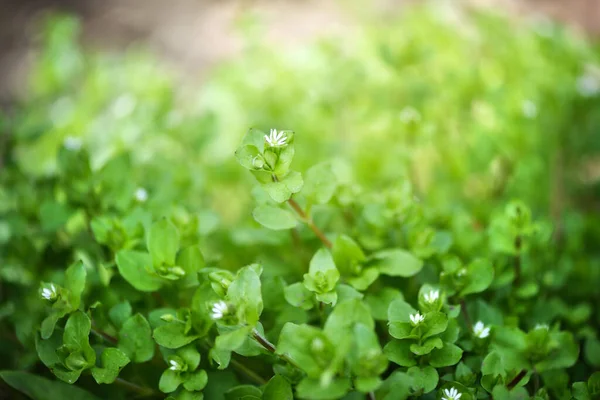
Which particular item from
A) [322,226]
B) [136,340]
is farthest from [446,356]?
[136,340]

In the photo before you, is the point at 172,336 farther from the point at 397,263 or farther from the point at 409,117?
the point at 409,117

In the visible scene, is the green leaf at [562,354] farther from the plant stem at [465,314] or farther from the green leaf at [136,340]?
the green leaf at [136,340]

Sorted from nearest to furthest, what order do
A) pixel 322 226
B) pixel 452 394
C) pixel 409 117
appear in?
pixel 452 394
pixel 322 226
pixel 409 117

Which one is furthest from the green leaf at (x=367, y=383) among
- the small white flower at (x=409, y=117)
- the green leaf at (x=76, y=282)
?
the small white flower at (x=409, y=117)

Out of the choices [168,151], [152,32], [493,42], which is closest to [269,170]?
[168,151]

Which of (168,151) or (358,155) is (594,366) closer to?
(358,155)

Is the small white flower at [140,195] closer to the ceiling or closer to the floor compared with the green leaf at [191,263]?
closer to the floor

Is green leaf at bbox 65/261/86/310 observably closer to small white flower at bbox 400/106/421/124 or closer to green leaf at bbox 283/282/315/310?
green leaf at bbox 283/282/315/310
